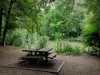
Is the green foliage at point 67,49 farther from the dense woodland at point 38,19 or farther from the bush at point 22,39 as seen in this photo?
the bush at point 22,39

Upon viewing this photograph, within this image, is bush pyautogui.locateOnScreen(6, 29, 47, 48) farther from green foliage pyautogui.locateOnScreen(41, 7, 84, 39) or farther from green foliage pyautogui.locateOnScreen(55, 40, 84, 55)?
green foliage pyautogui.locateOnScreen(41, 7, 84, 39)

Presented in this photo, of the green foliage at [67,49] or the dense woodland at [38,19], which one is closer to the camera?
the dense woodland at [38,19]

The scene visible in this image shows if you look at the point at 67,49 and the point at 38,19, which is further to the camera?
the point at 38,19

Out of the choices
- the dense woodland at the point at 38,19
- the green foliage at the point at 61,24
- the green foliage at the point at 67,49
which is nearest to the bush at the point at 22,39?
the dense woodland at the point at 38,19

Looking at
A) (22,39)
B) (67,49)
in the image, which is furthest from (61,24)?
(67,49)

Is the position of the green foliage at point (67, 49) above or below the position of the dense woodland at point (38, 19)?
below

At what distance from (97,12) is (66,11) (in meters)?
1.67

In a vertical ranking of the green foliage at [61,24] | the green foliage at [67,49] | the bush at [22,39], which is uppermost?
the green foliage at [61,24]

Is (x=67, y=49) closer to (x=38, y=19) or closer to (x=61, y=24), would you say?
(x=38, y=19)

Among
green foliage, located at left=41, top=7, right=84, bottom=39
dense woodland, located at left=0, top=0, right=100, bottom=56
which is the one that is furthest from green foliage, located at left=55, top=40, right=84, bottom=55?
green foliage, located at left=41, top=7, right=84, bottom=39

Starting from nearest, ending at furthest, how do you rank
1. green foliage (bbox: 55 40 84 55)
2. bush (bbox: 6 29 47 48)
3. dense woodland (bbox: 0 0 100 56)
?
dense woodland (bbox: 0 0 100 56)
green foliage (bbox: 55 40 84 55)
bush (bbox: 6 29 47 48)

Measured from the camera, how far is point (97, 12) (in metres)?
7.27

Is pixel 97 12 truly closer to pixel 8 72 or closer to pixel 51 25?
pixel 8 72

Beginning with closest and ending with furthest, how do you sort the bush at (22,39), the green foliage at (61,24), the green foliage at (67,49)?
the green foliage at (67,49), the bush at (22,39), the green foliage at (61,24)
